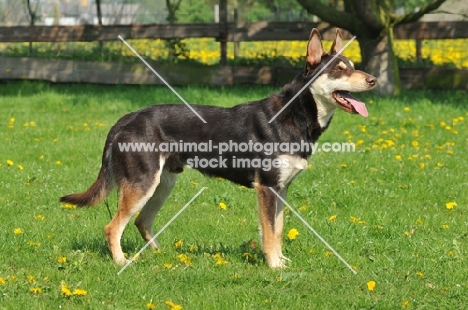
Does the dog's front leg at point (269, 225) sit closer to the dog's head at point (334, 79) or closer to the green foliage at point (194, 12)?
the dog's head at point (334, 79)

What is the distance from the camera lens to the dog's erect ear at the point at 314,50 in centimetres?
610

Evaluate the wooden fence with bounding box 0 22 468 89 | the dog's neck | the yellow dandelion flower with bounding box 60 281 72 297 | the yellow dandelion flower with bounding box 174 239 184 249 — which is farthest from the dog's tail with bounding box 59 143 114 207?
the wooden fence with bounding box 0 22 468 89

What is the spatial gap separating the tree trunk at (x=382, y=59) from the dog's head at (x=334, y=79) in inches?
400

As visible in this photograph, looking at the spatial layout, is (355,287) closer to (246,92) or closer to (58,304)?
(58,304)

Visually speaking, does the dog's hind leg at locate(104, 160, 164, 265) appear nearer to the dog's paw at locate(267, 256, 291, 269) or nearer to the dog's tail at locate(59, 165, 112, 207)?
the dog's tail at locate(59, 165, 112, 207)

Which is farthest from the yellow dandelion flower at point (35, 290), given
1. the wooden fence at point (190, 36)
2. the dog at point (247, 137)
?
the wooden fence at point (190, 36)

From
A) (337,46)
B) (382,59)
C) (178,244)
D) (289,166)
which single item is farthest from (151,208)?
(382,59)

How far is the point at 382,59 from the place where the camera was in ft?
53.2

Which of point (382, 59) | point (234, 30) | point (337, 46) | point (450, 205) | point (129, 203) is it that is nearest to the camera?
point (129, 203)

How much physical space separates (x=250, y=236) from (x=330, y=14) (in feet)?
32.4

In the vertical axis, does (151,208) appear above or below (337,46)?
below

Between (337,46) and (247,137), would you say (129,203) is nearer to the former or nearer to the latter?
(247,137)

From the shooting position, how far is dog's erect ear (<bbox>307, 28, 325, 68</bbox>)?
610 centimetres

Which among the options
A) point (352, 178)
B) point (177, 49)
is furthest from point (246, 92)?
point (352, 178)
